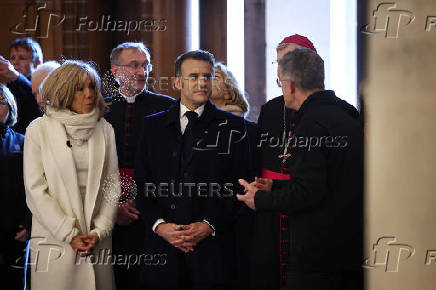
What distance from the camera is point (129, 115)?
12.4 ft

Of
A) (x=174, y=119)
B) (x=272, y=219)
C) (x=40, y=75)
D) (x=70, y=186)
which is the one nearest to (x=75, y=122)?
(x=70, y=186)

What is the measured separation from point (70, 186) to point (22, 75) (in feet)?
4.98

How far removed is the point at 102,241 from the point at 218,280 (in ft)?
1.95

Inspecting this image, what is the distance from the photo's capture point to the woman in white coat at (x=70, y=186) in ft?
10.4

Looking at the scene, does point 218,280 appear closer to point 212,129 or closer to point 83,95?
point 212,129

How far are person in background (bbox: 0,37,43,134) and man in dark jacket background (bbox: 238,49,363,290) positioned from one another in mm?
1785

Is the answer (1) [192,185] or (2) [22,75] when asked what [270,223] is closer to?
(1) [192,185]

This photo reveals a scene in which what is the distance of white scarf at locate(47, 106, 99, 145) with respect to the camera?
3217 millimetres

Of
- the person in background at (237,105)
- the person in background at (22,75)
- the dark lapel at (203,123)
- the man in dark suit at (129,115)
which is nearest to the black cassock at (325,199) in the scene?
the dark lapel at (203,123)

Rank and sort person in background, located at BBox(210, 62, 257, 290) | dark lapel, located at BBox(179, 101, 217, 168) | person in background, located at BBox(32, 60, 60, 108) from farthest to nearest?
person in background, located at BBox(32, 60, 60, 108) < person in background, located at BBox(210, 62, 257, 290) < dark lapel, located at BBox(179, 101, 217, 168)

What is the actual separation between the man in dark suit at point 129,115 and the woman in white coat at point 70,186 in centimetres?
35

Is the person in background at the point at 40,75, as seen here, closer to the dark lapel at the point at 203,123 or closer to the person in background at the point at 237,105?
the person in background at the point at 237,105
